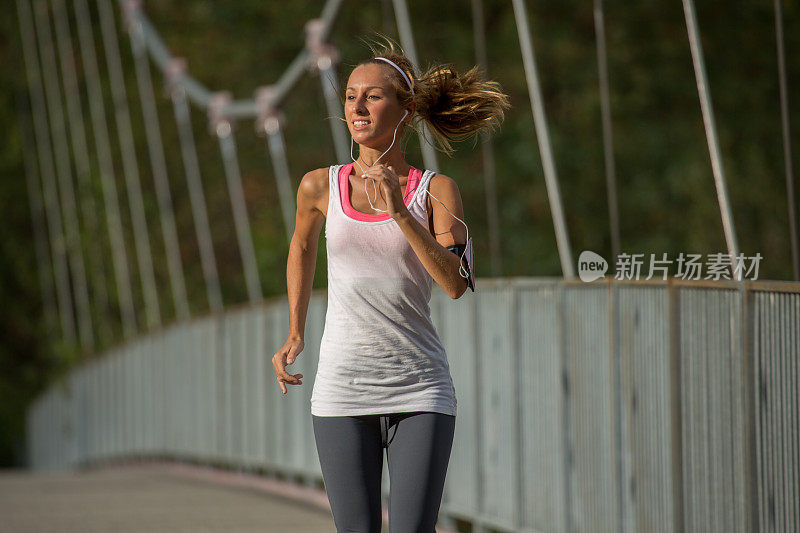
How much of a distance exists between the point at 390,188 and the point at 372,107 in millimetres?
297

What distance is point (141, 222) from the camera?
77.0 feet

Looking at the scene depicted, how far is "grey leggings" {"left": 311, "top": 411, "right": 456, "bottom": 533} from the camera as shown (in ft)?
11.2

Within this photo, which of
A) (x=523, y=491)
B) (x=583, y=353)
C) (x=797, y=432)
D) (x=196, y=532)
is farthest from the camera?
(x=196, y=532)

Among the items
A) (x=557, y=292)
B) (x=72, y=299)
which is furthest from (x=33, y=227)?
(x=557, y=292)

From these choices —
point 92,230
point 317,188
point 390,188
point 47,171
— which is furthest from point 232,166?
point 47,171

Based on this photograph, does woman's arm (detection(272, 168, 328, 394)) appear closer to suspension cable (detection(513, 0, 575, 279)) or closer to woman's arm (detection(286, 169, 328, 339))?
woman's arm (detection(286, 169, 328, 339))

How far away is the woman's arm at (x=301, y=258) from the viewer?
11.5 feet

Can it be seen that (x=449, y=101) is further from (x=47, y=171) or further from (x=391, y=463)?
(x=47, y=171)

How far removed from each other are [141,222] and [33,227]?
414 inches

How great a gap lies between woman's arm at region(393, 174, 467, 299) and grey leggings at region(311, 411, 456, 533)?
0.31m

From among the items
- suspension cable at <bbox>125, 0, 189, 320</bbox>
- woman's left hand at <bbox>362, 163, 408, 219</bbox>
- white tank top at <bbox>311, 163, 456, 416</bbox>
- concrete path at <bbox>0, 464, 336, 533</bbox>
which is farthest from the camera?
suspension cable at <bbox>125, 0, 189, 320</bbox>

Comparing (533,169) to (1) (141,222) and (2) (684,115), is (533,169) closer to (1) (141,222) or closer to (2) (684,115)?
(2) (684,115)

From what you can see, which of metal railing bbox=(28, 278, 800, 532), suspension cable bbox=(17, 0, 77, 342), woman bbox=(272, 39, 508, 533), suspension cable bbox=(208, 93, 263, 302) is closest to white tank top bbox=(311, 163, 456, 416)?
woman bbox=(272, 39, 508, 533)

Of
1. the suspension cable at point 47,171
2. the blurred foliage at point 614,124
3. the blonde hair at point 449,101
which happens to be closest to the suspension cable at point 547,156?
the blonde hair at point 449,101
